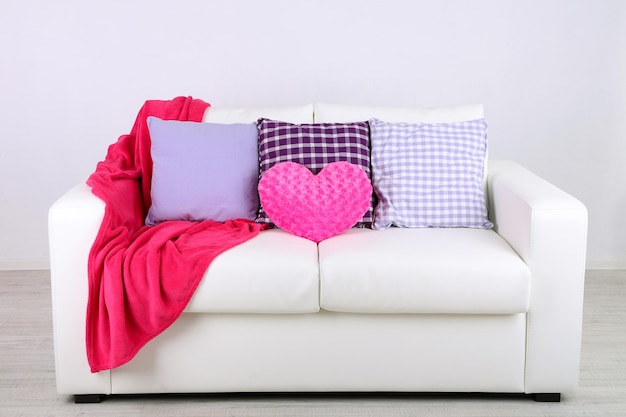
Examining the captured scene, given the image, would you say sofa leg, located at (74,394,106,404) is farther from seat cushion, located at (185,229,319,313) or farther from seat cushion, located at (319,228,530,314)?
seat cushion, located at (319,228,530,314)

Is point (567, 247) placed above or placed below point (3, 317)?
above

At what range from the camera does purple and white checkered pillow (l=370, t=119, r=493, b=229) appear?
3.24m

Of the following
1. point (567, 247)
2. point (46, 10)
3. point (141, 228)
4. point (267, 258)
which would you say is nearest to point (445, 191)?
point (567, 247)

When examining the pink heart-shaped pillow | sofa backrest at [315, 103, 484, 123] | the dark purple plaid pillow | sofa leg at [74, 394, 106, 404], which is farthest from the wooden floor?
sofa backrest at [315, 103, 484, 123]

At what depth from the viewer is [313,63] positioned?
13.9 feet

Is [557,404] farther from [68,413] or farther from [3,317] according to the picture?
[3,317]

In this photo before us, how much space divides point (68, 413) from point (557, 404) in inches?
61.5

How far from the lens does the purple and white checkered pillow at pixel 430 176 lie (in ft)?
10.6

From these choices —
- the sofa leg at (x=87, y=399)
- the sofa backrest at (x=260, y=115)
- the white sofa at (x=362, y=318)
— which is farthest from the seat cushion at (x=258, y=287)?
the sofa backrest at (x=260, y=115)

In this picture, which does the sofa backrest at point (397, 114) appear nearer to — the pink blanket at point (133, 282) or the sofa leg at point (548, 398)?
the pink blanket at point (133, 282)

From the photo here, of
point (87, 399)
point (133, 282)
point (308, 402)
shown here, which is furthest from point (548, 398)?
point (87, 399)

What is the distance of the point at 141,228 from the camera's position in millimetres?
3164

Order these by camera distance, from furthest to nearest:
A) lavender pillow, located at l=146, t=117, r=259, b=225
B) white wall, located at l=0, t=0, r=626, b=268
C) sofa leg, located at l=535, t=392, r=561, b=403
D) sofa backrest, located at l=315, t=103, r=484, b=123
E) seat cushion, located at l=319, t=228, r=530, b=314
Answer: white wall, located at l=0, t=0, r=626, b=268, sofa backrest, located at l=315, t=103, r=484, b=123, lavender pillow, located at l=146, t=117, r=259, b=225, sofa leg, located at l=535, t=392, r=561, b=403, seat cushion, located at l=319, t=228, r=530, b=314

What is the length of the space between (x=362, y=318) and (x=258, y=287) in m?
0.35
